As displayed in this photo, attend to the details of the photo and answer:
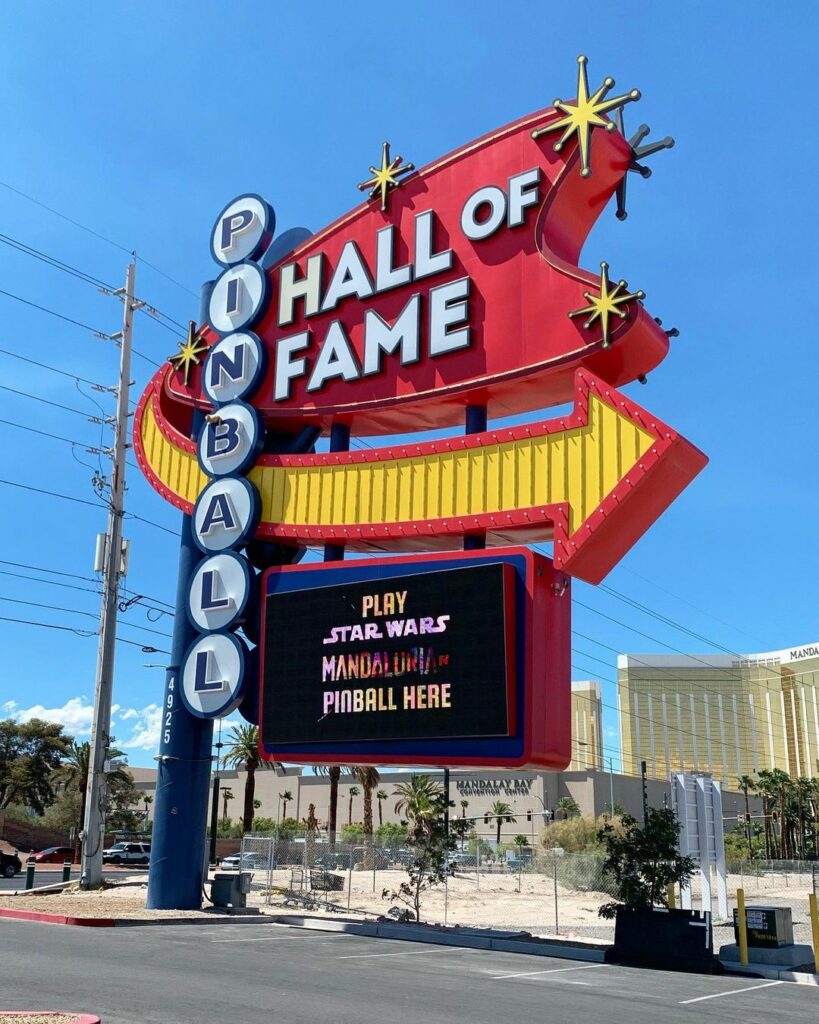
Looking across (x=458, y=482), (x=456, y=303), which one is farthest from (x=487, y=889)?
(x=456, y=303)

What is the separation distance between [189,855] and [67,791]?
227ft

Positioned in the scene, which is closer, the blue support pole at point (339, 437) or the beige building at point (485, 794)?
the blue support pole at point (339, 437)

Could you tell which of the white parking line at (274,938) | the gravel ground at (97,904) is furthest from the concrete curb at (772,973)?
the gravel ground at (97,904)

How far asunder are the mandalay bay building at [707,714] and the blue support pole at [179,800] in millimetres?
143736

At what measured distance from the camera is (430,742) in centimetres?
2144

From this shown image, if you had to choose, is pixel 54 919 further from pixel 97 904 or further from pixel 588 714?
pixel 588 714

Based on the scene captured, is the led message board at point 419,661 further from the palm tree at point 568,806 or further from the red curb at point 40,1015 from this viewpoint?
the palm tree at point 568,806

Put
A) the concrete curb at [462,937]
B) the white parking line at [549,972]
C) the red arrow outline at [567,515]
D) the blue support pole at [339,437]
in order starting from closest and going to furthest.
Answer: the white parking line at [549,972], the red arrow outline at [567,515], the concrete curb at [462,937], the blue support pole at [339,437]

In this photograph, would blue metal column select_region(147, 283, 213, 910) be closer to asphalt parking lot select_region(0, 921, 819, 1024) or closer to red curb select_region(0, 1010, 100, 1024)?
asphalt parking lot select_region(0, 921, 819, 1024)

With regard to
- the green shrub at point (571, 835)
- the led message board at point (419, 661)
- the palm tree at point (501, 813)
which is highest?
the led message board at point (419, 661)

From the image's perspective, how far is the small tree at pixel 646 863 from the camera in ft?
69.5

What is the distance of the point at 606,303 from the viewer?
21.5 meters

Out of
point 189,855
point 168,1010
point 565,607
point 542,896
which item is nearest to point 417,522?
point 565,607

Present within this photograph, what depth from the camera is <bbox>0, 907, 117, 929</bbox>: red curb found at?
23.1 meters
